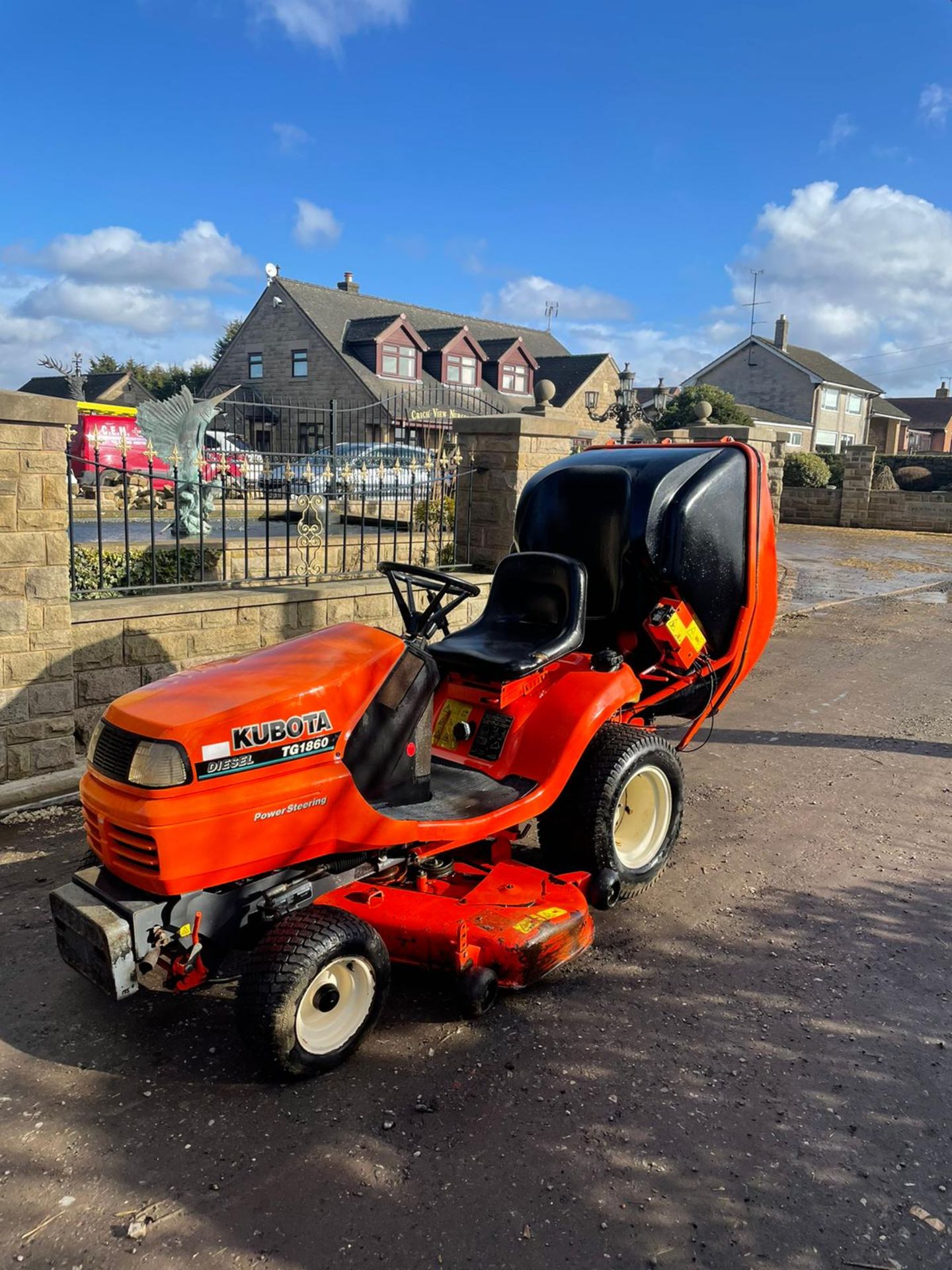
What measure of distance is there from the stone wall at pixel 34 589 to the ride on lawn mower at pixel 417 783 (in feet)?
7.26

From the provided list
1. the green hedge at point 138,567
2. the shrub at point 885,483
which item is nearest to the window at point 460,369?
the shrub at point 885,483

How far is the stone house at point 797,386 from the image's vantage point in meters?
45.9

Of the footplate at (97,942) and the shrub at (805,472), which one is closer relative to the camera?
the footplate at (97,942)

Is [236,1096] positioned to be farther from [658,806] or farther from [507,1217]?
[658,806]

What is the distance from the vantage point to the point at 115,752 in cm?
293

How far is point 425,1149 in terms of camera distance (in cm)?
265

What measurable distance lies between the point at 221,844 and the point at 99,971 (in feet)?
1.67

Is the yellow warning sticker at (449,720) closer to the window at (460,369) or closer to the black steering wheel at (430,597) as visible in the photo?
the black steering wheel at (430,597)

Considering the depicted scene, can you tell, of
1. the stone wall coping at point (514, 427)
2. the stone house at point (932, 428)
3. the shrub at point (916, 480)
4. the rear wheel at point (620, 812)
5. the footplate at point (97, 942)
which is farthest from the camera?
the stone house at point (932, 428)

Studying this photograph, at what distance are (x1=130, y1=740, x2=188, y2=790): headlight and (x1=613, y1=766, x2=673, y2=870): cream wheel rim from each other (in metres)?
2.24

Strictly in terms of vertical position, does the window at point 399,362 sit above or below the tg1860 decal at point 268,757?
above

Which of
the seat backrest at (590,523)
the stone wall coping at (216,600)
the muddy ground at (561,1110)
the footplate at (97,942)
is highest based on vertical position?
the seat backrest at (590,523)

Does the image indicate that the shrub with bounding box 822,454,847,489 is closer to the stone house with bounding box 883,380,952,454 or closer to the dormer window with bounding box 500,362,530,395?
the dormer window with bounding box 500,362,530,395

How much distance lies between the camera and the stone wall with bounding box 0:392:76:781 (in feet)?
16.1
